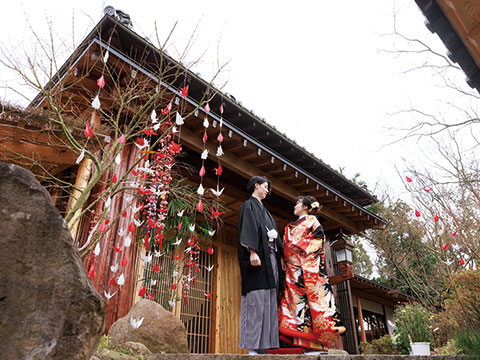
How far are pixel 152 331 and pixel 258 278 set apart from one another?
1.38 m

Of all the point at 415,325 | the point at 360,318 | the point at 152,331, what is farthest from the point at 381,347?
the point at 152,331

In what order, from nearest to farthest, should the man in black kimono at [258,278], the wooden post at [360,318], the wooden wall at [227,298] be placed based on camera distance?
the man in black kimono at [258,278], the wooden wall at [227,298], the wooden post at [360,318]

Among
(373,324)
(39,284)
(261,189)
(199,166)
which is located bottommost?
(39,284)

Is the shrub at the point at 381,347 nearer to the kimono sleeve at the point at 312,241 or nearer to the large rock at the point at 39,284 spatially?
the kimono sleeve at the point at 312,241

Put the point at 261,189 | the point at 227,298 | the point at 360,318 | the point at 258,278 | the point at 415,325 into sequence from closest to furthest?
1. the point at 258,278
2. the point at 261,189
3. the point at 415,325
4. the point at 227,298
5. the point at 360,318

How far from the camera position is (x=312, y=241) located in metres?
4.08

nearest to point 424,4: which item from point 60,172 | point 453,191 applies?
point 60,172

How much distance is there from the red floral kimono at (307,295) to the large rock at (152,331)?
4.11 ft

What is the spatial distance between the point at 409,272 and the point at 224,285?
7474mm

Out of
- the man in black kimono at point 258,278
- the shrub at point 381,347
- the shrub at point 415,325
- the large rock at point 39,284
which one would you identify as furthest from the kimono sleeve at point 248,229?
the shrub at point 381,347

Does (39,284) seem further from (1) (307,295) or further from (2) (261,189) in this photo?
(2) (261,189)

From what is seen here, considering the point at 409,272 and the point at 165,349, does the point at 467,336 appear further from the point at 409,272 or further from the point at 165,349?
the point at 409,272

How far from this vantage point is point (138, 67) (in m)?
4.89

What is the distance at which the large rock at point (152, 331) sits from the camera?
391cm
